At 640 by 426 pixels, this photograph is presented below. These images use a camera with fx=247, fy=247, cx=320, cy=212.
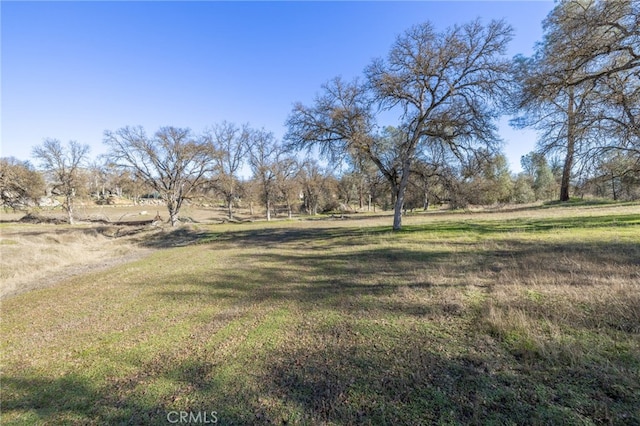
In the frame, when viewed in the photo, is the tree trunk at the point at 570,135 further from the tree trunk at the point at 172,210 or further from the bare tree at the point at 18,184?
the bare tree at the point at 18,184

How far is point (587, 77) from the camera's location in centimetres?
938

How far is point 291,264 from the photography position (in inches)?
389

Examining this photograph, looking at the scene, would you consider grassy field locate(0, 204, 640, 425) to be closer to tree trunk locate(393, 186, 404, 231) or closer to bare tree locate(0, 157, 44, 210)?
tree trunk locate(393, 186, 404, 231)

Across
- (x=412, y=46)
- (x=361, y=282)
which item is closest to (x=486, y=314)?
(x=361, y=282)

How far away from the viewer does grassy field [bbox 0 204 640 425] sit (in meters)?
2.64

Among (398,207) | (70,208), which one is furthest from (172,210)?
(398,207)

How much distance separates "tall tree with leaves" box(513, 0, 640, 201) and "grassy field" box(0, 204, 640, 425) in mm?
4922

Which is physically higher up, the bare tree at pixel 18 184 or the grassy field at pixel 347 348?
the bare tree at pixel 18 184

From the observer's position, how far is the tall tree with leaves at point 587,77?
8727 mm

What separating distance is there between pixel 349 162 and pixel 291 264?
36.9 feet

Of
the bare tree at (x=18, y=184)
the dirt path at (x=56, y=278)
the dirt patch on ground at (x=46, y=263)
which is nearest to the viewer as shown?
the dirt path at (x=56, y=278)

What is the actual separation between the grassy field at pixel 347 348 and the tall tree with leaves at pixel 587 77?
16.1 ft

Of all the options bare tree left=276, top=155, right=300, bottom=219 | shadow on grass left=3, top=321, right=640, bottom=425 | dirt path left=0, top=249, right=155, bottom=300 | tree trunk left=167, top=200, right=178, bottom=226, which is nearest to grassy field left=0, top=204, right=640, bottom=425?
shadow on grass left=3, top=321, right=640, bottom=425

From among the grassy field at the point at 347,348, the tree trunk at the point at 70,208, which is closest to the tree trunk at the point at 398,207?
the grassy field at the point at 347,348
